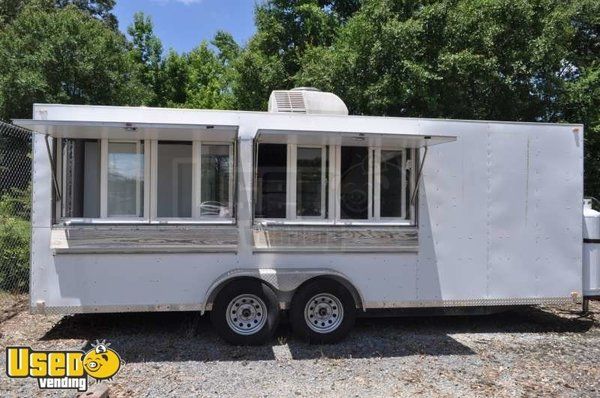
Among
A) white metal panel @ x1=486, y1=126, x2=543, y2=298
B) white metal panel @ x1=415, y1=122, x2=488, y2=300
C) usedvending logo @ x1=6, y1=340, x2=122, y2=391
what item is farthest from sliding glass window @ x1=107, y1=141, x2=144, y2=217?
white metal panel @ x1=486, y1=126, x2=543, y2=298

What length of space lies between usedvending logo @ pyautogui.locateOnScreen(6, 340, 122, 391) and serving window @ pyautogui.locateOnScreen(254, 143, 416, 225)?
2.41 metres

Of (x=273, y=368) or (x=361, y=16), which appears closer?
(x=273, y=368)

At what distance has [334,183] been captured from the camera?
6.11m

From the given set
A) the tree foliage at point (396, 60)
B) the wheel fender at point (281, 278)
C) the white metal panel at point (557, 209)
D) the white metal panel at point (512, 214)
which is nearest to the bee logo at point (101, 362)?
the wheel fender at point (281, 278)

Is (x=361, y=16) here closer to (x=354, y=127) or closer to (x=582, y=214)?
(x=354, y=127)

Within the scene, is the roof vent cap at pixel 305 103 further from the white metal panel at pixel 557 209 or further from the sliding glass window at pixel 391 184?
the white metal panel at pixel 557 209

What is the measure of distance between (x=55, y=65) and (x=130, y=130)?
8.50 metres

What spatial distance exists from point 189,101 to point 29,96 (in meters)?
9.85

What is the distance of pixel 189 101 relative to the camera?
21594mm

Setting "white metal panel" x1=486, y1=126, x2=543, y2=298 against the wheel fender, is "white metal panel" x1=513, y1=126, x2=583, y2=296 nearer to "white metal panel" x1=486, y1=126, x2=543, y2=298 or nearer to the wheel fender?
"white metal panel" x1=486, y1=126, x2=543, y2=298

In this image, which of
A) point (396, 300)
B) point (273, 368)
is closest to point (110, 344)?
point (273, 368)

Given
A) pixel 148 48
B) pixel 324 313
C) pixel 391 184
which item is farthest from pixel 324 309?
pixel 148 48

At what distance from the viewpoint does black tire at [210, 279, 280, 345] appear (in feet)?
18.7

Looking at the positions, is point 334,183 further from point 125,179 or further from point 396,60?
point 396,60
